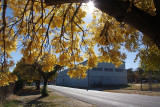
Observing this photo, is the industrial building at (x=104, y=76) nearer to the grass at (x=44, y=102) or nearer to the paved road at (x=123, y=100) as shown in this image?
the paved road at (x=123, y=100)

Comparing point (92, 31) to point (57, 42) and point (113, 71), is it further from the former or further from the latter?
point (113, 71)

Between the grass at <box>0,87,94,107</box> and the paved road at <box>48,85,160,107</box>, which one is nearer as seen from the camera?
the paved road at <box>48,85,160,107</box>

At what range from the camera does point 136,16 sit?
2293 millimetres

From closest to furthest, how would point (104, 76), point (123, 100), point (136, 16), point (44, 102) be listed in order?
point (136, 16)
point (123, 100)
point (44, 102)
point (104, 76)

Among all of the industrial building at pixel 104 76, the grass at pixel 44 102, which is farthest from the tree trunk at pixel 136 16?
the industrial building at pixel 104 76

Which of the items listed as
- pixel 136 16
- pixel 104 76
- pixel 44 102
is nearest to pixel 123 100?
pixel 44 102

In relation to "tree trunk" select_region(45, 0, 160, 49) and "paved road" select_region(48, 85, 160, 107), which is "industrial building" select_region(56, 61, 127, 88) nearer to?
"paved road" select_region(48, 85, 160, 107)

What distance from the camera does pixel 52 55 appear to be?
4629 millimetres

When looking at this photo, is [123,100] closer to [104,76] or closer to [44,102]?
[44,102]

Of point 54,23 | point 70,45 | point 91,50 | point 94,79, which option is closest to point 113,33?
point 91,50

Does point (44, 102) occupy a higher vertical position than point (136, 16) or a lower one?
lower

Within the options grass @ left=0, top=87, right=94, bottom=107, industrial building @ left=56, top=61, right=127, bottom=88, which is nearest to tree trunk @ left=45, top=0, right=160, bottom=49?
grass @ left=0, top=87, right=94, bottom=107

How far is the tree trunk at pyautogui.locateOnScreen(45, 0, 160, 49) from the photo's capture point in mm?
Result: 2192

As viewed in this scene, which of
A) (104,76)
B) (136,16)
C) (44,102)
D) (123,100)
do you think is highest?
(136,16)
